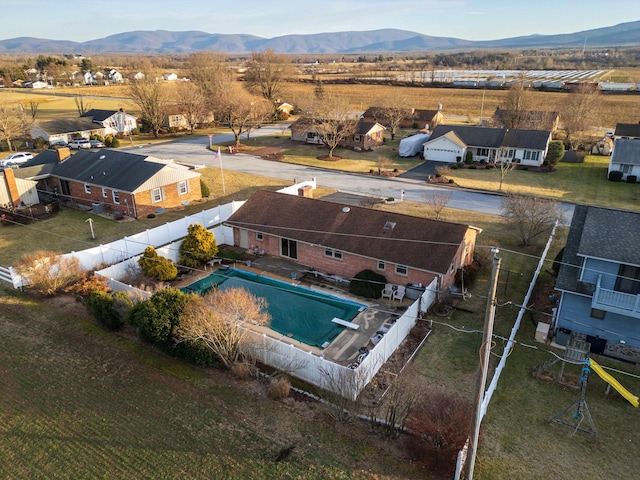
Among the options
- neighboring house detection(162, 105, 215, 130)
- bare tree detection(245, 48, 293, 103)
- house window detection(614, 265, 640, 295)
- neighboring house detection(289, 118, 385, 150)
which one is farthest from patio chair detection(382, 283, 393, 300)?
bare tree detection(245, 48, 293, 103)

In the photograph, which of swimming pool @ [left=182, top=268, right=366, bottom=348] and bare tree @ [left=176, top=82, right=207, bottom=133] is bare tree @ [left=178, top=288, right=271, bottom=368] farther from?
bare tree @ [left=176, top=82, right=207, bottom=133]

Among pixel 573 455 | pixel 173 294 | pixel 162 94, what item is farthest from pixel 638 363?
pixel 162 94

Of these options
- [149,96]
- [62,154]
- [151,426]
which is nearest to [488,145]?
[62,154]

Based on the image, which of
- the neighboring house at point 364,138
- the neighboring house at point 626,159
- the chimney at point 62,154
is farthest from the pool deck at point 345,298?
the neighboring house at point 364,138

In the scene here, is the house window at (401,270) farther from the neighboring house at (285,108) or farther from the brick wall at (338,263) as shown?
the neighboring house at (285,108)

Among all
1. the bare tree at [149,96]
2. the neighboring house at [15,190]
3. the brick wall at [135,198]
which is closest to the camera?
the brick wall at [135,198]

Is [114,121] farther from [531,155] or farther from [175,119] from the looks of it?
[531,155]
